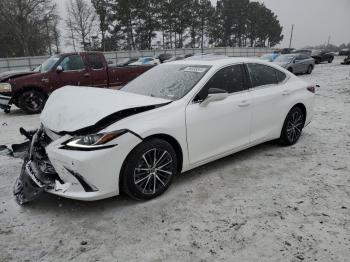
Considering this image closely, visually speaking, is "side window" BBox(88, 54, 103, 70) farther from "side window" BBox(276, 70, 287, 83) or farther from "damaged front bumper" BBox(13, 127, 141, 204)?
"damaged front bumper" BBox(13, 127, 141, 204)

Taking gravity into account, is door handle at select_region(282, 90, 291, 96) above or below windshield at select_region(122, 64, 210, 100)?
below

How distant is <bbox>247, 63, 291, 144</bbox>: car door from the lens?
4918mm

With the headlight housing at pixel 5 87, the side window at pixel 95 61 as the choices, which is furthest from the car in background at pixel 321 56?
the headlight housing at pixel 5 87

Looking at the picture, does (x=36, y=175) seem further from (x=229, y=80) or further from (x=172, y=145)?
(x=229, y=80)

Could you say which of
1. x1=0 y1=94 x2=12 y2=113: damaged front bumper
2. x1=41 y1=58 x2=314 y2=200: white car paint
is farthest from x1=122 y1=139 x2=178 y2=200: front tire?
x1=0 y1=94 x2=12 y2=113: damaged front bumper

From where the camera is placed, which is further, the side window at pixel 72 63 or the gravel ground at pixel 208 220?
the side window at pixel 72 63

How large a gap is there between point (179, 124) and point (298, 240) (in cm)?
176

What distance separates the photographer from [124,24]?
5028cm

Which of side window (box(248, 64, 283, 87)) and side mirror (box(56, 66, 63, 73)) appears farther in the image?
side mirror (box(56, 66, 63, 73))

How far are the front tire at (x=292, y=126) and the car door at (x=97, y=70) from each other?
22.2 feet

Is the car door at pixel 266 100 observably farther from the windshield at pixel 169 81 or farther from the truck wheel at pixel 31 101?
the truck wheel at pixel 31 101

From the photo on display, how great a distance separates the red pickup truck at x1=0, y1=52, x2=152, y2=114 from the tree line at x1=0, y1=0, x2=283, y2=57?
35.7 m

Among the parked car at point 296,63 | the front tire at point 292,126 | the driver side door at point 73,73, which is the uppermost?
the driver side door at point 73,73

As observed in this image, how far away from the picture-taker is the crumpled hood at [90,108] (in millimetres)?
3510
